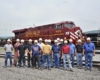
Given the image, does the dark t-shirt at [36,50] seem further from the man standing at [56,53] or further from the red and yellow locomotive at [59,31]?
the red and yellow locomotive at [59,31]

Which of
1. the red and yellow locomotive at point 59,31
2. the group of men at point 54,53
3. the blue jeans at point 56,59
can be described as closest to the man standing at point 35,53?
the group of men at point 54,53

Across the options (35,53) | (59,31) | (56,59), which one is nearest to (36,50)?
(35,53)

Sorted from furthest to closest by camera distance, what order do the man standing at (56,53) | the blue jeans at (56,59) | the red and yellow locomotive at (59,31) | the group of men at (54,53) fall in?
the red and yellow locomotive at (59,31) < the man standing at (56,53) < the blue jeans at (56,59) < the group of men at (54,53)

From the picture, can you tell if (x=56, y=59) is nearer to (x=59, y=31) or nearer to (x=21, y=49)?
(x=21, y=49)

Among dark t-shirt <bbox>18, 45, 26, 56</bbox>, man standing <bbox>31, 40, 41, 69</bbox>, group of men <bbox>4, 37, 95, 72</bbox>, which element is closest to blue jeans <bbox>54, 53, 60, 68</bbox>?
group of men <bbox>4, 37, 95, 72</bbox>

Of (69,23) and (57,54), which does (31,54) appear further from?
(69,23)

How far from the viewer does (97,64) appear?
1388 centimetres

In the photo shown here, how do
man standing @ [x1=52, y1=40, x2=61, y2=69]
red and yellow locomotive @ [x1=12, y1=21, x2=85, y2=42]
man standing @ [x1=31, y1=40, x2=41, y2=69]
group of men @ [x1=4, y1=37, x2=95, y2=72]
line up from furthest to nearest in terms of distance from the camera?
red and yellow locomotive @ [x1=12, y1=21, x2=85, y2=42], man standing @ [x1=52, y1=40, x2=61, y2=69], man standing @ [x1=31, y1=40, x2=41, y2=69], group of men @ [x1=4, y1=37, x2=95, y2=72]

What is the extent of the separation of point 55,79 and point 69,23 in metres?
17.9

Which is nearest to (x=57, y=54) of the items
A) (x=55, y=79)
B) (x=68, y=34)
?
(x=55, y=79)

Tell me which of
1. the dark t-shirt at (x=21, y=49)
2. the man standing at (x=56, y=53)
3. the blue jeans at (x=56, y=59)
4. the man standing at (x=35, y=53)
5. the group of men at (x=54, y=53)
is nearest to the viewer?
the group of men at (x=54, y=53)

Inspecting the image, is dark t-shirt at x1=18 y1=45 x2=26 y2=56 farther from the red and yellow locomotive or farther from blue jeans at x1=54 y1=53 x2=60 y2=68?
the red and yellow locomotive

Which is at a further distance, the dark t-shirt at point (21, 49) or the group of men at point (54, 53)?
the dark t-shirt at point (21, 49)

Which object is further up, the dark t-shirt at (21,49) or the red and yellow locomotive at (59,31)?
the red and yellow locomotive at (59,31)
